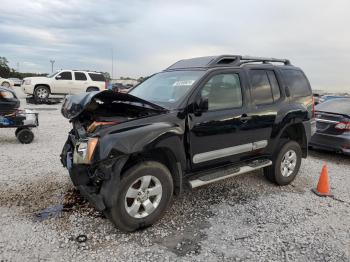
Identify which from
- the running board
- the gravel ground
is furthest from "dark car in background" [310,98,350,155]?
the running board

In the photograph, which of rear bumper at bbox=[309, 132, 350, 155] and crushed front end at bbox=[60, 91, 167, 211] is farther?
rear bumper at bbox=[309, 132, 350, 155]

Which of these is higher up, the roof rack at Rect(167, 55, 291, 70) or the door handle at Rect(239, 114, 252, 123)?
the roof rack at Rect(167, 55, 291, 70)

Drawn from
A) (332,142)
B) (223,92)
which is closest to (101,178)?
(223,92)

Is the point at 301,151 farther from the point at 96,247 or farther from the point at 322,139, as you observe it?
the point at 96,247

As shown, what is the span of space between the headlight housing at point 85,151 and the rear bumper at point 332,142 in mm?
5788

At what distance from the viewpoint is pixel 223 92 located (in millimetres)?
4504

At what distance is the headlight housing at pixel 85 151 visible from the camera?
338 cm

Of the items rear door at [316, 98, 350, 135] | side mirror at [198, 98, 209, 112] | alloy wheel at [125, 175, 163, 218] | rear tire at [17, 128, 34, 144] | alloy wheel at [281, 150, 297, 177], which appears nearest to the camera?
alloy wheel at [125, 175, 163, 218]

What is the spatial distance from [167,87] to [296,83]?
2.46 meters

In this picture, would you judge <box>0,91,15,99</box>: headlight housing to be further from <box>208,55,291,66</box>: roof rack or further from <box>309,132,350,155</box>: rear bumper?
<box>309,132,350,155</box>: rear bumper

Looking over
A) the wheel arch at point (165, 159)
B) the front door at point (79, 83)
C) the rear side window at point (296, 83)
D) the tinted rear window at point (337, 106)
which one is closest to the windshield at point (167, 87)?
the wheel arch at point (165, 159)

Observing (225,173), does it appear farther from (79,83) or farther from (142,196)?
(79,83)

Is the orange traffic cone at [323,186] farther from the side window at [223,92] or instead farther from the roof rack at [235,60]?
the roof rack at [235,60]

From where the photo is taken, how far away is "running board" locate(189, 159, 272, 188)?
13.4 ft
